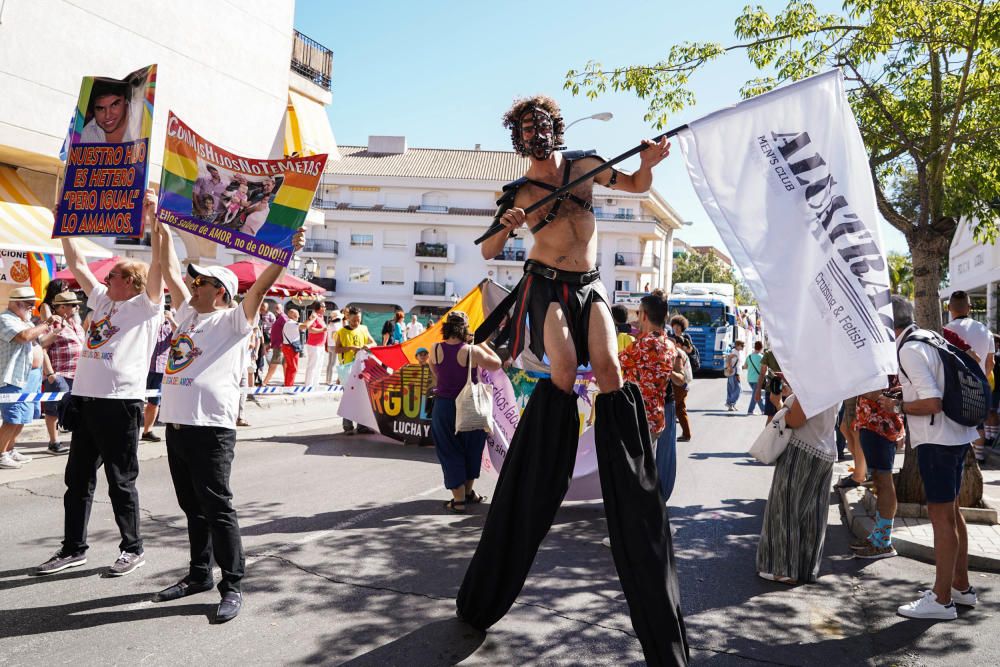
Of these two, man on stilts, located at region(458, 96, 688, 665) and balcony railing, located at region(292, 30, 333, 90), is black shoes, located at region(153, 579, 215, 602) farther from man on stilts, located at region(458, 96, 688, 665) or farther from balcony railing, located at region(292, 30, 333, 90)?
balcony railing, located at region(292, 30, 333, 90)

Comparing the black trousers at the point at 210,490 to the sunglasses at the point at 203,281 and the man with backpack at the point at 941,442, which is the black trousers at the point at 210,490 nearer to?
the sunglasses at the point at 203,281

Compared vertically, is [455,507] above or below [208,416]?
below

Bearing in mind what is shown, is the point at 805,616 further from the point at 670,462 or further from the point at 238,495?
the point at 238,495

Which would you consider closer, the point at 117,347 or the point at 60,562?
the point at 60,562

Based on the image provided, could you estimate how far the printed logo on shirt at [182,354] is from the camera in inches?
172

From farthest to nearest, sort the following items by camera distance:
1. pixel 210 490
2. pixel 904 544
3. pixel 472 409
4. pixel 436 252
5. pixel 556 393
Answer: pixel 436 252, pixel 472 409, pixel 904 544, pixel 210 490, pixel 556 393

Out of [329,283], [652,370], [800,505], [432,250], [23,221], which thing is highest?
[432,250]

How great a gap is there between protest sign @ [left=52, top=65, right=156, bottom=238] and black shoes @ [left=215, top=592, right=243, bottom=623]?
2.57 metres

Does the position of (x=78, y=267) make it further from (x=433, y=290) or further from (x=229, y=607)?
(x=433, y=290)

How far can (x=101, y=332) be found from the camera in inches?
192

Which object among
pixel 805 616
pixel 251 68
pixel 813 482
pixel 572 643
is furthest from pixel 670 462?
pixel 251 68

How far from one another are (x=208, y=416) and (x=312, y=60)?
21.9 m

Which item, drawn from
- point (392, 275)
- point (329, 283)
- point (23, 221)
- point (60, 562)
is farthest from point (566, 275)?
point (329, 283)

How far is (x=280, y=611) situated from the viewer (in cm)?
415
